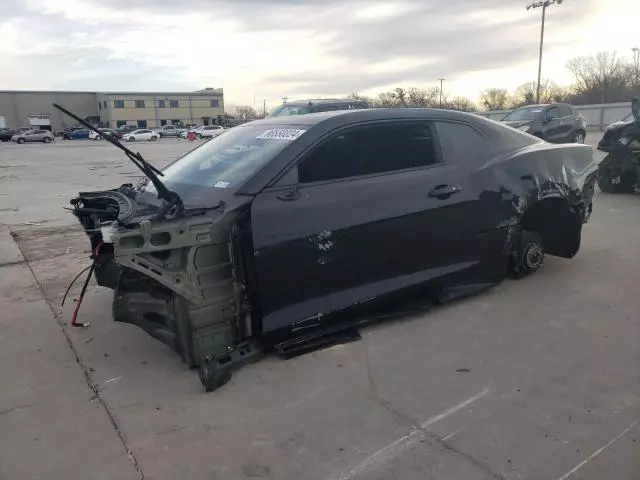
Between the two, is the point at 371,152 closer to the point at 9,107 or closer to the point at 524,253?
the point at 524,253

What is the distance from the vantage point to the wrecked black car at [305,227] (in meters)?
3.30

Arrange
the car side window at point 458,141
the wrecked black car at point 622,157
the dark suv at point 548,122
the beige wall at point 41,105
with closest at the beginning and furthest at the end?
1. the car side window at point 458,141
2. the wrecked black car at point 622,157
3. the dark suv at point 548,122
4. the beige wall at point 41,105

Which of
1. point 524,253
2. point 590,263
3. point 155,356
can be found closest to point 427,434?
point 155,356

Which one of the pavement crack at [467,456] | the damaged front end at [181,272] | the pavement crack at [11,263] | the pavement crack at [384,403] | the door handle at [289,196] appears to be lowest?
the pavement crack at [467,456]

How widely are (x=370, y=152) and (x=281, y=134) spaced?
65 cm

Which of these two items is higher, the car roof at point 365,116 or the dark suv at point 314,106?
the dark suv at point 314,106

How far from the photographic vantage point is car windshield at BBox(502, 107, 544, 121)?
17.7 meters

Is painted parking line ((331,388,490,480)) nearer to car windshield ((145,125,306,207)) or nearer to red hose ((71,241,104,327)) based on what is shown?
car windshield ((145,125,306,207))

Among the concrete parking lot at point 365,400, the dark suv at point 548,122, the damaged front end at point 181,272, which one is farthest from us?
the dark suv at point 548,122

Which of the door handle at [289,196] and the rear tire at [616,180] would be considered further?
the rear tire at [616,180]

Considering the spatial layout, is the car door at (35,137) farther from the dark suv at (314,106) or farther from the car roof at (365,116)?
the car roof at (365,116)

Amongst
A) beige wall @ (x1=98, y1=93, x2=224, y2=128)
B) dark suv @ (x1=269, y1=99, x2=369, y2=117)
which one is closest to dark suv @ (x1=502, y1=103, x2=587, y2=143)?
dark suv @ (x1=269, y1=99, x2=369, y2=117)

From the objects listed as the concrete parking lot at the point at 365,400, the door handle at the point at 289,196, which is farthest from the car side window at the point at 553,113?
the door handle at the point at 289,196

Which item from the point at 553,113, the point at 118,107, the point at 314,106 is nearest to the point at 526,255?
the point at 314,106
